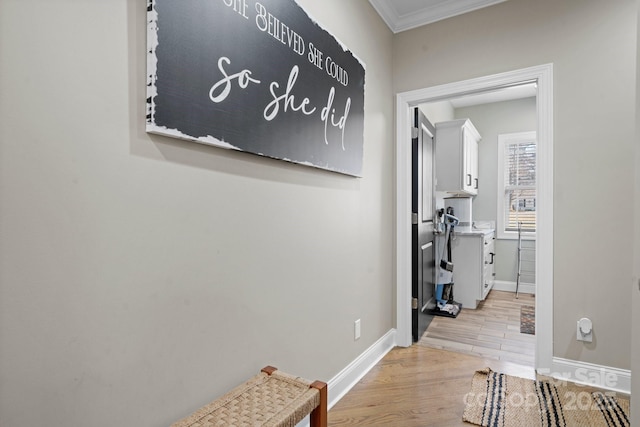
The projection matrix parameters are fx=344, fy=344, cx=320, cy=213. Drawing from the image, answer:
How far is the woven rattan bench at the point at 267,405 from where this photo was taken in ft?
3.35

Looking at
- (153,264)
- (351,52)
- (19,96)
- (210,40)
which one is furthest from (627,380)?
(19,96)

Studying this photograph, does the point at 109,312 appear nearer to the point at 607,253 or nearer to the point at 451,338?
the point at 607,253

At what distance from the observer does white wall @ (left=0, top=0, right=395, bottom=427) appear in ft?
2.55

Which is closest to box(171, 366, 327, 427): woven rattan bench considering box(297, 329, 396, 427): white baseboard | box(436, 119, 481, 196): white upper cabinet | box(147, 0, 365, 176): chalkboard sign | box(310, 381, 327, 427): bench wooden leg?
box(310, 381, 327, 427): bench wooden leg

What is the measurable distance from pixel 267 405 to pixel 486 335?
268 cm

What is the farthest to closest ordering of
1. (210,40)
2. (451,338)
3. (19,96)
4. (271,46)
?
1. (451,338)
2. (271,46)
3. (210,40)
4. (19,96)

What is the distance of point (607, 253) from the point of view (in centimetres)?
215

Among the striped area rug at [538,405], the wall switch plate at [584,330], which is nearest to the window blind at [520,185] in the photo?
the wall switch plate at [584,330]

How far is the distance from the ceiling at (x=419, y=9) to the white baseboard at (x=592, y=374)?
2541mm

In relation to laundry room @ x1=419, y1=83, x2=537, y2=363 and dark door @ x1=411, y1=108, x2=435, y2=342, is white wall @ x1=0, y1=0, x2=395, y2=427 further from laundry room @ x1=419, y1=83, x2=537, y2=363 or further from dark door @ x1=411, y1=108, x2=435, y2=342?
laundry room @ x1=419, y1=83, x2=537, y2=363

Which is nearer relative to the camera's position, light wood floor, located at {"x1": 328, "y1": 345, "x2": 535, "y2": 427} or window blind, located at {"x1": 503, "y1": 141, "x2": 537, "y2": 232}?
light wood floor, located at {"x1": 328, "y1": 345, "x2": 535, "y2": 427}

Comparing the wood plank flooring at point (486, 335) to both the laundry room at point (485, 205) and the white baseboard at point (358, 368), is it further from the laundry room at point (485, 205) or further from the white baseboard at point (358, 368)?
the white baseboard at point (358, 368)

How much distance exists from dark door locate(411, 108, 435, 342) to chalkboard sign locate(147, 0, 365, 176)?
1070mm

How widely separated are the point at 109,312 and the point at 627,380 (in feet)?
9.21
